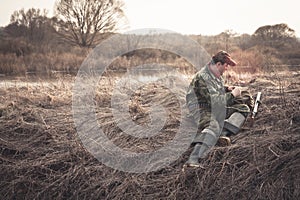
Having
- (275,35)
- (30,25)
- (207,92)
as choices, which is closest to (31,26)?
(30,25)

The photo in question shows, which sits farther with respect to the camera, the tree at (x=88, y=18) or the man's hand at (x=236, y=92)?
the tree at (x=88, y=18)

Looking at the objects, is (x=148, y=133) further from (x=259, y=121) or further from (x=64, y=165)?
(x=259, y=121)

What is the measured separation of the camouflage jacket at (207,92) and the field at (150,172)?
1.45ft

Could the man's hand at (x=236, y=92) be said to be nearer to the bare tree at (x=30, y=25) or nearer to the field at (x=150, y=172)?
the field at (x=150, y=172)

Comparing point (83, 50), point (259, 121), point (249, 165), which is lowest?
point (249, 165)

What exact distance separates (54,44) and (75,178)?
1891 centimetres

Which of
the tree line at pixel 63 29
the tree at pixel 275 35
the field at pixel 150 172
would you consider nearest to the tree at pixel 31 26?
the tree line at pixel 63 29

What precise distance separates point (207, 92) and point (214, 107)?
0.68 feet

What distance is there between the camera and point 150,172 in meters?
3.71

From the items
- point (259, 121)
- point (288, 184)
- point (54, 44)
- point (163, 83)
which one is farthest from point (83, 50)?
point (288, 184)

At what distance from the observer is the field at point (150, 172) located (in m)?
3.24

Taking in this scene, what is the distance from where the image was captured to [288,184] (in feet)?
10.2

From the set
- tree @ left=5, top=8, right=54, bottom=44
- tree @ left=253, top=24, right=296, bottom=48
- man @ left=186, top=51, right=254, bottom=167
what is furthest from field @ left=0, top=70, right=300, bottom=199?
tree @ left=5, top=8, right=54, bottom=44

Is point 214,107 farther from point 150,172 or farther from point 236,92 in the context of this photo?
point 150,172
